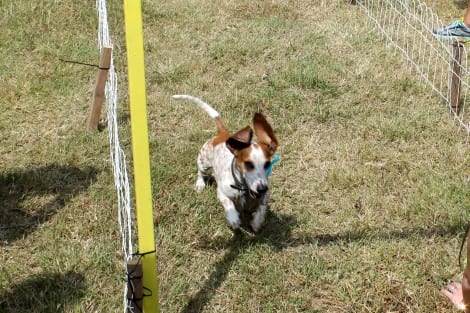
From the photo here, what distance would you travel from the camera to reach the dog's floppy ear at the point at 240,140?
11.2 ft

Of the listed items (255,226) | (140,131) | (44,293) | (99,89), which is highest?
(140,131)

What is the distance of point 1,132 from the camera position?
5.15m

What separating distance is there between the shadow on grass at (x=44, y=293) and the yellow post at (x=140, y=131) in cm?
93

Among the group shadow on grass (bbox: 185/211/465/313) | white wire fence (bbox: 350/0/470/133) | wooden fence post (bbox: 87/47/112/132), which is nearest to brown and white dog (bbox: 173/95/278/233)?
shadow on grass (bbox: 185/211/465/313)

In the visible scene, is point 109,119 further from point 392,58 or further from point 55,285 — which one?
point 392,58

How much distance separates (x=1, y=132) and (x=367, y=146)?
11.1 feet

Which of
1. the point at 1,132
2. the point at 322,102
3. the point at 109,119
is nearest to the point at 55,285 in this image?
the point at 109,119

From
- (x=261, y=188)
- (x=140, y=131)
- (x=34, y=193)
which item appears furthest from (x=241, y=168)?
(x=34, y=193)

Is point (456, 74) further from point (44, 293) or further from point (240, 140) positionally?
point (44, 293)

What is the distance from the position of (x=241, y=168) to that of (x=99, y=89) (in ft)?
6.65

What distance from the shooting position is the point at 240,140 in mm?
3445

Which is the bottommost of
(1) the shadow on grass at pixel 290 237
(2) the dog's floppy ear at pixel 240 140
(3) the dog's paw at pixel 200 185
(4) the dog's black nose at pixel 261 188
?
(1) the shadow on grass at pixel 290 237

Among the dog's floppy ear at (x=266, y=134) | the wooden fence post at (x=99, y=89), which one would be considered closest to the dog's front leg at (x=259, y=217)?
the dog's floppy ear at (x=266, y=134)

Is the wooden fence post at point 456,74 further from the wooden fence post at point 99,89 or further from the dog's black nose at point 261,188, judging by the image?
the wooden fence post at point 99,89
